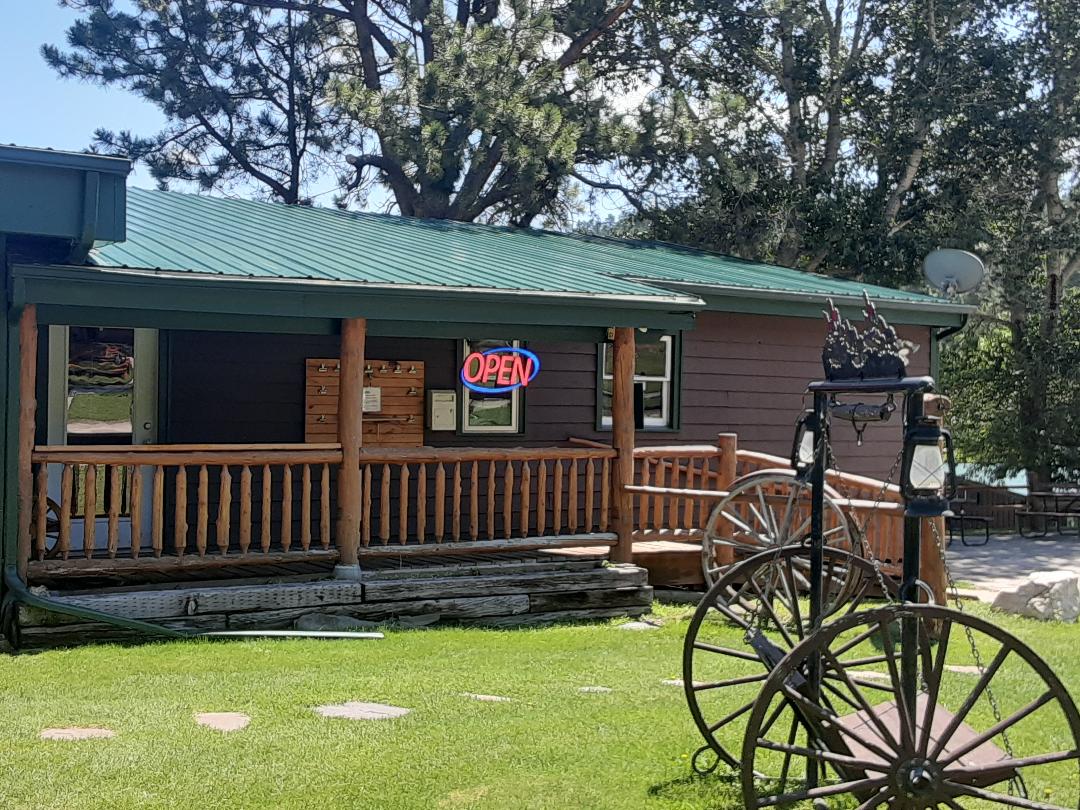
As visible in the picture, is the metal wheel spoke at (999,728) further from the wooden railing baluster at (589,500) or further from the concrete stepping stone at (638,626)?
the wooden railing baluster at (589,500)

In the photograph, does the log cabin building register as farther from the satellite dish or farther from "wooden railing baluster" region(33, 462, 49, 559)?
the satellite dish

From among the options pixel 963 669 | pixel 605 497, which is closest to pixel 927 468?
pixel 963 669

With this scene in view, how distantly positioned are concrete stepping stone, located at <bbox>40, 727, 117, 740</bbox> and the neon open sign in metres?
6.53

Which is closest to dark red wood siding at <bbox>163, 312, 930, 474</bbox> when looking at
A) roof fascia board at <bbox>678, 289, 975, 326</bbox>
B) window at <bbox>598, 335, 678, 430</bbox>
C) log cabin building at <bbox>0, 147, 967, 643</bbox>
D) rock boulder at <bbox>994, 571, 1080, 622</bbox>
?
log cabin building at <bbox>0, 147, 967, 643</bbox>

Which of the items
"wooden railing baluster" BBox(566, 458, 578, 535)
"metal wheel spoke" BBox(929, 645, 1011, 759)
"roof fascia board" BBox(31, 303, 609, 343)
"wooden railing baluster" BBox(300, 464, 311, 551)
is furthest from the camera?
"wooden railing baluster" BBox(566, 458, 578, 535)

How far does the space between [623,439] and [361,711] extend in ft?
15.9

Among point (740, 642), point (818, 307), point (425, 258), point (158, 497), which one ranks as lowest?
point (740, 642)

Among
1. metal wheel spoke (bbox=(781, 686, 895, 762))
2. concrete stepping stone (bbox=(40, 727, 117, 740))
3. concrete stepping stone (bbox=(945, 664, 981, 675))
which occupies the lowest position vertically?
concrete stepping stone (bbox=(945, 664, 981, 675))

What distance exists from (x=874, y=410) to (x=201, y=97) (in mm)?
19569

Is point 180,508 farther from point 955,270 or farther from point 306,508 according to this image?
point 955,270

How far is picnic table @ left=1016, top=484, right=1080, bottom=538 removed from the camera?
1866cm

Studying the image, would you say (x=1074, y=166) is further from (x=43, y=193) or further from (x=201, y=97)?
(x=43, y=193)

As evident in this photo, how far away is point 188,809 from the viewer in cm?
453

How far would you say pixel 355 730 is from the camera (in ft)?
18.6
